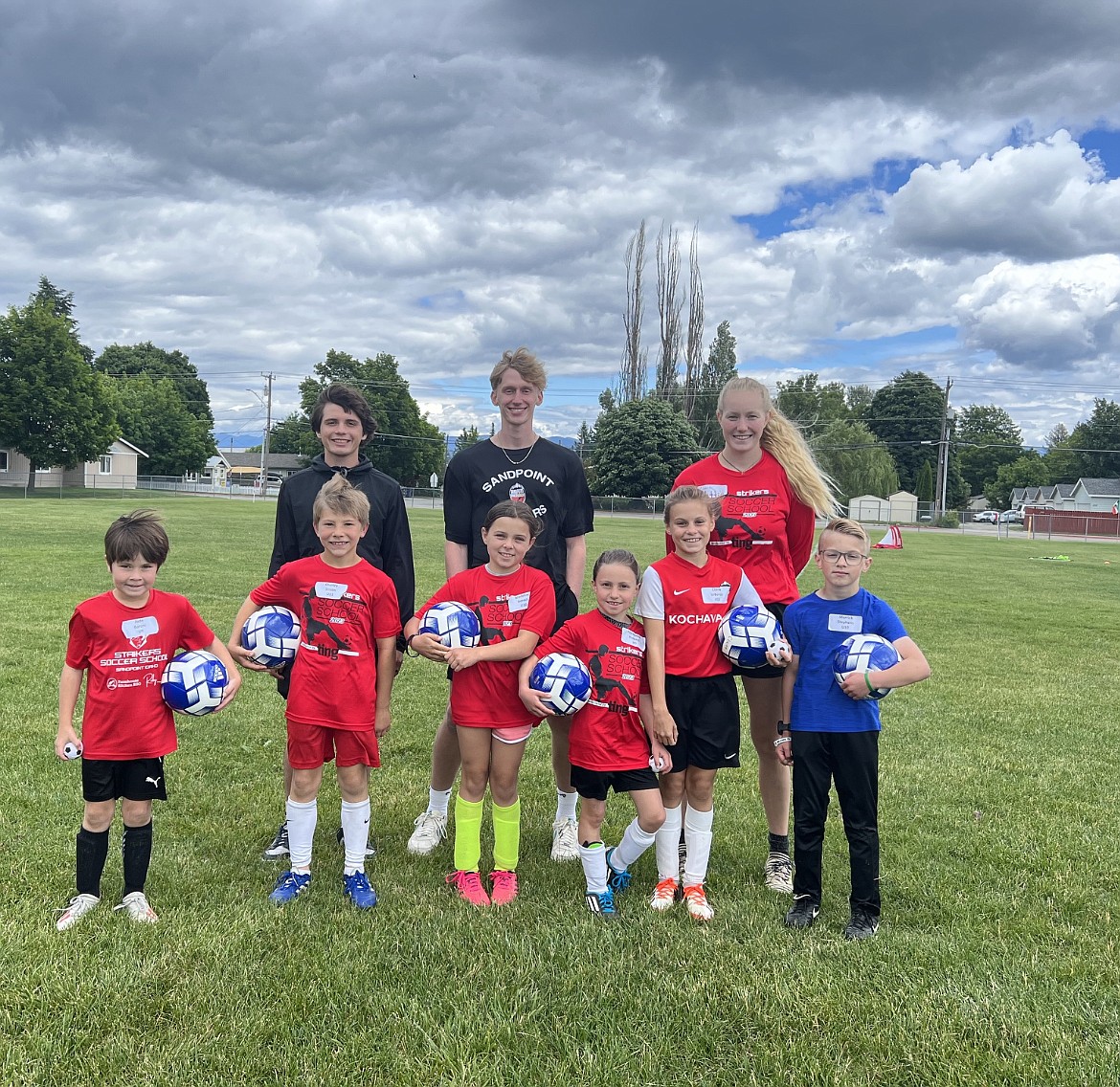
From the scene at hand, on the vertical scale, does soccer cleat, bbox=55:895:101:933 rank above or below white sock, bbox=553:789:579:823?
below

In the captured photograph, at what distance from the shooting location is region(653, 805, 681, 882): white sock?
151 inches

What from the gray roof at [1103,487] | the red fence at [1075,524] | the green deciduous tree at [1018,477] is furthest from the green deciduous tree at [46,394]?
the green deciduous tree at [1018,477]

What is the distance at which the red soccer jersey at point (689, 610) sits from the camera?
3.75 metres

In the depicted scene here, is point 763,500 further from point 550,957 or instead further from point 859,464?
point 859,464

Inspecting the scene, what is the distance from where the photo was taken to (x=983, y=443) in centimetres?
10256

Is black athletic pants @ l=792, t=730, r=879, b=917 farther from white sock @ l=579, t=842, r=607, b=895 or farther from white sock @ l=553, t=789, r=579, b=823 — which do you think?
white sock @ l=553, t=789, r=579, b=823

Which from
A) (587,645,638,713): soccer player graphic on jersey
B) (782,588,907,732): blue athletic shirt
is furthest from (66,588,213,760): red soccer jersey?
(782,588,907,732): blue athletic shirt

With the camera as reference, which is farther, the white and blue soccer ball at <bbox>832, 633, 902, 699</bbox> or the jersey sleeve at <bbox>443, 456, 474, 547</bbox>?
the jersey sleeve at <bbox>443, 456, 474, 547</bbox>

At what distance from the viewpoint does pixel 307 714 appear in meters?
3.64

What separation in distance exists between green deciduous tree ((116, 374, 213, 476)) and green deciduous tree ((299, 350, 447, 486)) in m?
11.2

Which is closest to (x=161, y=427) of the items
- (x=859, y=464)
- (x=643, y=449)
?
(x=643, y=449)

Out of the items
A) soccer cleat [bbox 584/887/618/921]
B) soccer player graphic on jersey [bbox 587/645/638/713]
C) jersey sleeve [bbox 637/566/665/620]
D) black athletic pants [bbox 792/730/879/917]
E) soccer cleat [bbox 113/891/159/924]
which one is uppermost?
jersey sleeve [bbox 637/566/665/620]

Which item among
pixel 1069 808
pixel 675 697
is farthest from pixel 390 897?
pixel 1069 808

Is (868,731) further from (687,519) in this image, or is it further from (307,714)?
(307,714)
